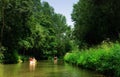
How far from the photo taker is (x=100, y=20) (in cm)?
4016

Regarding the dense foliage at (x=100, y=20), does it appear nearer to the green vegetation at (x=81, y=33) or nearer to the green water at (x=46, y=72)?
the green vegetation at (x=81, y=33)

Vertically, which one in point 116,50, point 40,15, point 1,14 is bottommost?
point 116,50

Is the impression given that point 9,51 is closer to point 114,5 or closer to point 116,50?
point 114,5

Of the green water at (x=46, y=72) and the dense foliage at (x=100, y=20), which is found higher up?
the dense foliage at (x=100, y=20)

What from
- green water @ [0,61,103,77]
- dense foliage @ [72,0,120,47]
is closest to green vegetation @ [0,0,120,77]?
dense foliage @ [72,0,120,47]

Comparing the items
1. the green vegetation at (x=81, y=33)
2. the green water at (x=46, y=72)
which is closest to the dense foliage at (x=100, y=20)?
the green vegetation at (x=81, y=33)

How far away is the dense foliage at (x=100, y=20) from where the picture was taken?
1447 inches

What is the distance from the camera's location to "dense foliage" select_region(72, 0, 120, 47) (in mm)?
36750

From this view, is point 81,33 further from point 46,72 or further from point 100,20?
point 46,72

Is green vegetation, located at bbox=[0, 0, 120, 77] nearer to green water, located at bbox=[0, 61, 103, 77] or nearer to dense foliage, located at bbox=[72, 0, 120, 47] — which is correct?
dense foliage, located at bbox=[72, 0, 120, 47]

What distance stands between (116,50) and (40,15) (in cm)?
8331

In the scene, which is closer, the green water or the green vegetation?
the green vegetation

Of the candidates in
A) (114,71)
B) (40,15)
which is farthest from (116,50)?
(40,15)

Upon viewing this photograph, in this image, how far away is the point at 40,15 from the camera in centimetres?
10069
